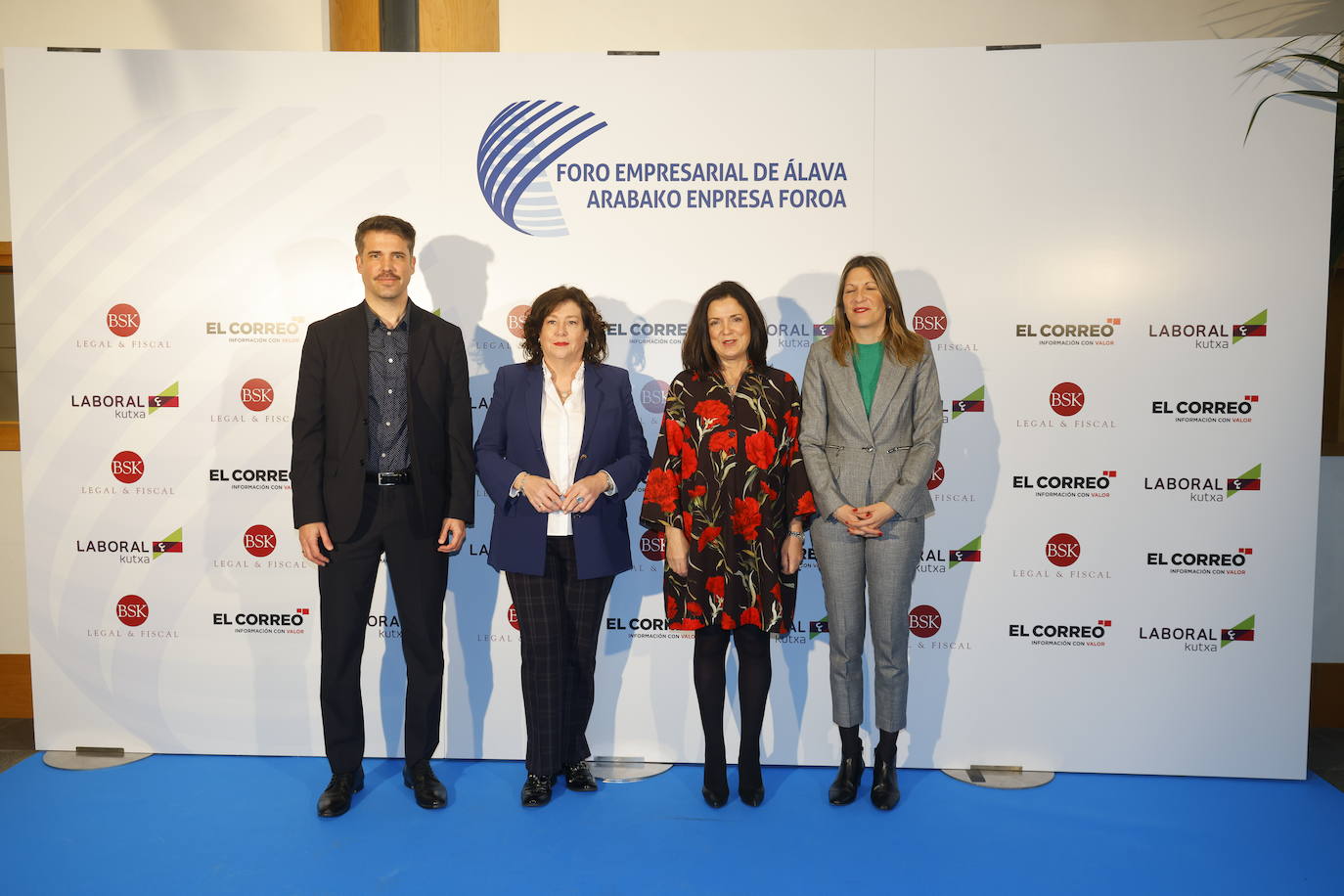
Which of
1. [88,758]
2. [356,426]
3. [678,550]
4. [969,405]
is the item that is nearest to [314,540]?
[356,426]

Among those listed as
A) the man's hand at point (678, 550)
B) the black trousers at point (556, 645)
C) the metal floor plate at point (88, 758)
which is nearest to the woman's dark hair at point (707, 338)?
the man's hand at point (678, 550)

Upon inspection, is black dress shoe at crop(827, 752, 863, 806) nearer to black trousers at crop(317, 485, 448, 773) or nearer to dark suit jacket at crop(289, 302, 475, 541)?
black trousers at crop(317, 485, 448, 773)

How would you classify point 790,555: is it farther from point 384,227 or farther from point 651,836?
point 384,227

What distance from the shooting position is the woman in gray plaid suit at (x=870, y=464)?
2740 millimetres

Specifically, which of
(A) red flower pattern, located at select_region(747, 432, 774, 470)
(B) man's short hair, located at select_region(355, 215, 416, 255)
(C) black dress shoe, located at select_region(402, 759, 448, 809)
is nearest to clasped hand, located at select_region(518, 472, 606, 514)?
(A) red flower pattern, located at select_region(747, 432, 774, 470)

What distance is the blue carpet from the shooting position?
2.45 metres

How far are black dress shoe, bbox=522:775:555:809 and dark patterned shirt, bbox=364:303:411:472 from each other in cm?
120

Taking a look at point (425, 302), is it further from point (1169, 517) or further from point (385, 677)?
point (1169, 517)

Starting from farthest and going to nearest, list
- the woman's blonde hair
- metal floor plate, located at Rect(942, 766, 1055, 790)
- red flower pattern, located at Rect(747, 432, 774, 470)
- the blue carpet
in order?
metal floor plate, located at Rect(942, 766, 1055, 790)
the woman's blonde hair
red flower pattern, located at Rect(747, 432, 774, 470)
the blue carpet

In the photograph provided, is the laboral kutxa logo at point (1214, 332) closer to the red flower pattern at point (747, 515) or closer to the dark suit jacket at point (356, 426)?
the red flower pattern at point (747, 515)

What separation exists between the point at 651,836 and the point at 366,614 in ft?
4.09

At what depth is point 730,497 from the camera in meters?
2.66

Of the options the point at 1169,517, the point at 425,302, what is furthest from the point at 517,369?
the point at 1169,517

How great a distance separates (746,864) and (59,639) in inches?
115
